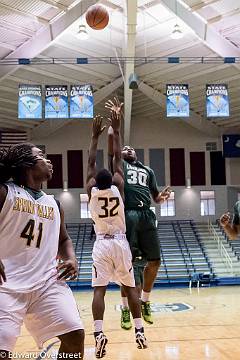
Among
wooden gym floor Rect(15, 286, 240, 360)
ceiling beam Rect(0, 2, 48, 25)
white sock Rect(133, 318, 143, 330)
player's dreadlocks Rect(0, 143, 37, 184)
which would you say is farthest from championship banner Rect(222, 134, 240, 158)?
player's dreadlocks Rect(0, 143, 37, 184)

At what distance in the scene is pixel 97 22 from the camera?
10.2m

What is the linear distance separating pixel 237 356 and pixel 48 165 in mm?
3484

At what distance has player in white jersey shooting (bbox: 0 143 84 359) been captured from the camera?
2.89 m

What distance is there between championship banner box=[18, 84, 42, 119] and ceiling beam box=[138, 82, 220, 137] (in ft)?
23.5

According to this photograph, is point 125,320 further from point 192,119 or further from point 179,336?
point 192,119

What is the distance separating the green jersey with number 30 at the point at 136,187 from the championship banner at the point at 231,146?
21043 mm

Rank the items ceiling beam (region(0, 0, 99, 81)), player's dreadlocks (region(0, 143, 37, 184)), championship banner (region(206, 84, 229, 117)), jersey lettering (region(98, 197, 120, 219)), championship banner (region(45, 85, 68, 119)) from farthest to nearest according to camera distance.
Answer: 1. championship banner (region(206, 84, 229, 117))
2. championship banner (region(45, 85, 68, 119))
3. ceiling beam (region(0, 0, 99, 81))
4. jersey lettering (region(98, 197, 120, 219))
5. player's dreadlocks (region(0, 143, 37, 184))

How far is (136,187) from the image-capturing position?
5.68m

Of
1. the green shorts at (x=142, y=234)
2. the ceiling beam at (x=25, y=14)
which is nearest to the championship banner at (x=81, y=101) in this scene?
the ceiling beam at (x=25, y=14)

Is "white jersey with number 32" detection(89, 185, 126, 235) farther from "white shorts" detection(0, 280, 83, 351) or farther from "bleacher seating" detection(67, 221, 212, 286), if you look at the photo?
"bleacher seating" detection(67, 221, 212, 286)

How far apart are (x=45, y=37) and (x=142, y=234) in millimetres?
11719

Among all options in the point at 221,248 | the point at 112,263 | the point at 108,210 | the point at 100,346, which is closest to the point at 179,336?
the point at 112,263

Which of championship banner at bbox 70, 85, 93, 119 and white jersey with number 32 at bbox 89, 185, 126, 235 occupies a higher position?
championship banner at bbox 70, 85, 93, 119

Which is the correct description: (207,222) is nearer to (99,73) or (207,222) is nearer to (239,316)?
(99,73)
